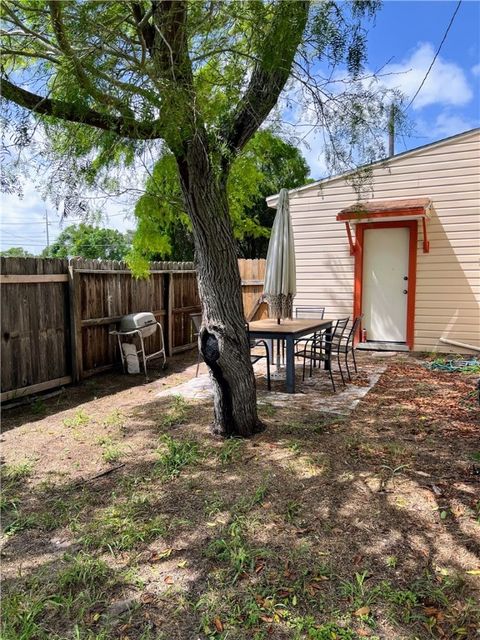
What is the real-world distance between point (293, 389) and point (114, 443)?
2.18 meters

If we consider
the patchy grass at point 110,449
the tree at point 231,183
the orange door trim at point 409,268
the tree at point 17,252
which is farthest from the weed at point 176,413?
the orange door trim at point 409,268

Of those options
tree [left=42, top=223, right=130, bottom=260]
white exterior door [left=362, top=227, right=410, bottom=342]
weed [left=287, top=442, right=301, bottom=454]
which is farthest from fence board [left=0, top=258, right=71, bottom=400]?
white exterior door [left=362, top=227, right=410, bottom=342]

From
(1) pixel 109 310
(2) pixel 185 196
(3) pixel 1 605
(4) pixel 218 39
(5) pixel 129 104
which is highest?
(4) pixel 218 39

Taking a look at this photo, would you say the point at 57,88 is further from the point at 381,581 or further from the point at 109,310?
the point at 109,310

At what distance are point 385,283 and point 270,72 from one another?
5.66m

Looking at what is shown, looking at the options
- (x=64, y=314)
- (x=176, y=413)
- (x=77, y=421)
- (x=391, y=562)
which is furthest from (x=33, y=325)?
(x=391, y=562)

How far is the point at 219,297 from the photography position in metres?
3.50

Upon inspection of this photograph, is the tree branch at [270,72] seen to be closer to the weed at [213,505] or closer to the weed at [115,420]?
the weed at [213,505]

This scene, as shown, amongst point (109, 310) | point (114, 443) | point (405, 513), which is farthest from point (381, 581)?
point (109, 310)

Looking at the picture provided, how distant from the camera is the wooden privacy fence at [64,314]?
15.6 feet

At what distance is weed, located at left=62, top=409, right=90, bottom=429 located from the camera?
419cm

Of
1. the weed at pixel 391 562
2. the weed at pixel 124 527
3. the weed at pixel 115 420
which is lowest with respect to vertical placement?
the weed at pixel 391 562

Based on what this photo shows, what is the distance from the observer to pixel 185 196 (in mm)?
3395

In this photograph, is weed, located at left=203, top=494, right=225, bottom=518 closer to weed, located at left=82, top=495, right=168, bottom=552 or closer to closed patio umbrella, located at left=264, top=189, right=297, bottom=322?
weed, located at left=82, top=495, right=168, bottom=552
